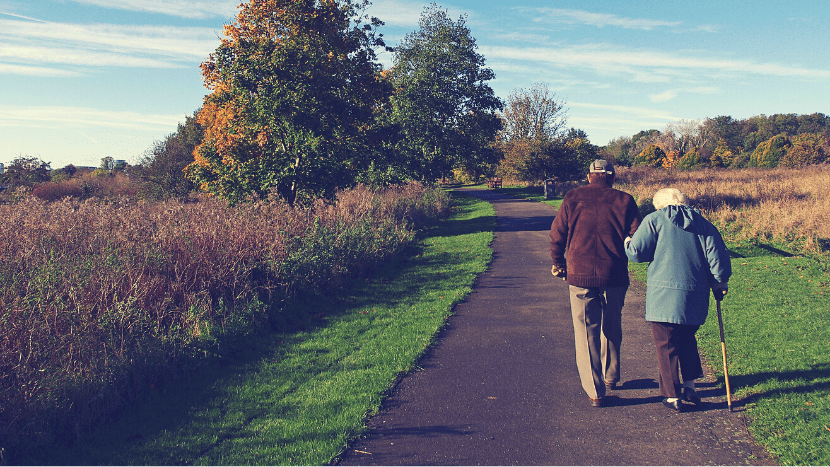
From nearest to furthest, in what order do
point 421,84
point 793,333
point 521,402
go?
point 521,402, point 793,333, point 421,84

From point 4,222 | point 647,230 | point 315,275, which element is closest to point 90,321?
point 315,275

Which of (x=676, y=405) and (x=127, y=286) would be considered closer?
(x=676, y=405)

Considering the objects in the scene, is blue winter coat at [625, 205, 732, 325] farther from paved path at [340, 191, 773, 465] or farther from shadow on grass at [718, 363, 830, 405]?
shadow on grass at [718, 363, 830, 405]

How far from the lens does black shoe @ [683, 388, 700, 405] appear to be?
457cm

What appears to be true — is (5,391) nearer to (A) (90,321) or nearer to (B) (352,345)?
(A) (90,321)

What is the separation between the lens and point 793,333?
21.4ft

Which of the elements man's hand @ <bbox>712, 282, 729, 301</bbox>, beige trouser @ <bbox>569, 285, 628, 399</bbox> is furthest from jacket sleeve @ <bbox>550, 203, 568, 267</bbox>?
man's hand @ <bbox>712, 282, 729, 301</bbox>

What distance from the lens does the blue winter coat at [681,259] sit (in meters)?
4.38

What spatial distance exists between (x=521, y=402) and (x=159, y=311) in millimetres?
4759

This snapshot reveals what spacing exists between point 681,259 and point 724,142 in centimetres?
7361

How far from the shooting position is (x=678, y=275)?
4.39 meters

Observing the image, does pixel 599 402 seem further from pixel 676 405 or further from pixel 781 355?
pixel 781 355

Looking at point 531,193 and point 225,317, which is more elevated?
point 531,193

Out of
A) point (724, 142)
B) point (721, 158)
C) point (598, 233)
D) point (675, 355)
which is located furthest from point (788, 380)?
point (724, 142)
